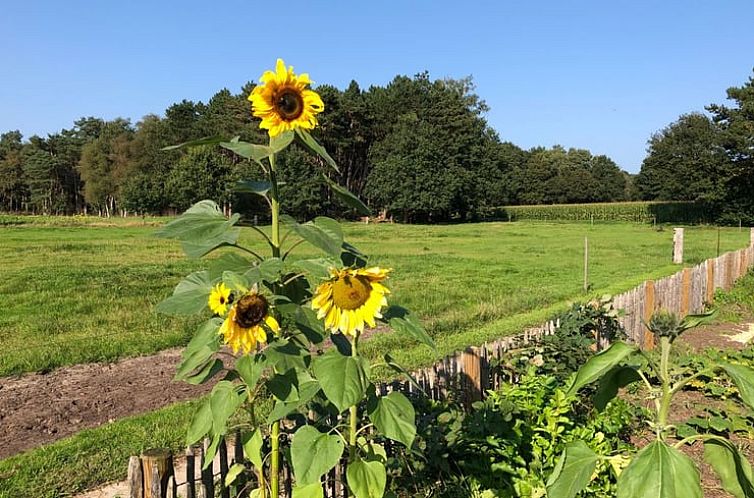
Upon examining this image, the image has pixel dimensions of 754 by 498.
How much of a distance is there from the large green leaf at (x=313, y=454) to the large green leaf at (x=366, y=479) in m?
0.08

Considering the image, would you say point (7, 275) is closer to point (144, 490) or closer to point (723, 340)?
point (144, 490)

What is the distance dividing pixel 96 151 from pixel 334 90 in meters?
33.2

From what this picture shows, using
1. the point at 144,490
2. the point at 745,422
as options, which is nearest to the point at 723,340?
the point at 745,422

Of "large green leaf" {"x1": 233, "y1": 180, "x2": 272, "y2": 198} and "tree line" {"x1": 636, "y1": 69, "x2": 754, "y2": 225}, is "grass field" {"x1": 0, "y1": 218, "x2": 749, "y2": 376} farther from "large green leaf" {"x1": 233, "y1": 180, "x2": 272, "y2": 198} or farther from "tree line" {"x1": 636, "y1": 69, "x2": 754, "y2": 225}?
"tree line" {"x1": 636, "y1": 69, "x2": 754, "y2": 225}

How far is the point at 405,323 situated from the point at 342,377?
267 mm

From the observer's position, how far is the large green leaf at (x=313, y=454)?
4.91 feet

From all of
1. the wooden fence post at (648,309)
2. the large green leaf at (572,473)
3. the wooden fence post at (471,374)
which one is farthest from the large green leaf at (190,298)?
the wooden fence post at (648,309)

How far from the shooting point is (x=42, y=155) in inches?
2857

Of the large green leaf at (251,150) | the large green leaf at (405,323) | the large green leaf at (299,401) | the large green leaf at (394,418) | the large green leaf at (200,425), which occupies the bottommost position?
the large green leaf at (200,425)

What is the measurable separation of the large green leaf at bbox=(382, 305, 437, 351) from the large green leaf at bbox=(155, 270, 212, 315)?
0.49 meters

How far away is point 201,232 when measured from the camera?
1453 mm

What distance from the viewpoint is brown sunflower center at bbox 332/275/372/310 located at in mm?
1535

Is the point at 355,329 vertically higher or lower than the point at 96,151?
lower

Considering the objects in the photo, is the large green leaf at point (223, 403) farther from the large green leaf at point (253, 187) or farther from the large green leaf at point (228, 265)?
the large green leaf at point (253, 187)
